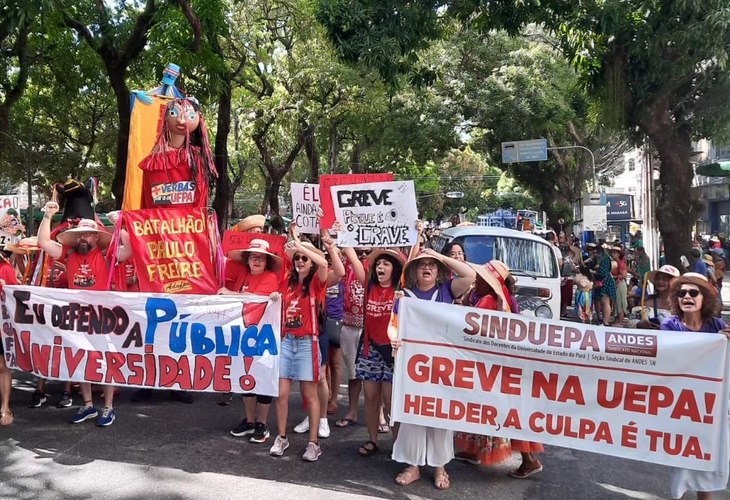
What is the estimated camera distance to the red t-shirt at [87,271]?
19.7ft

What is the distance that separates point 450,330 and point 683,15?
7502 mm

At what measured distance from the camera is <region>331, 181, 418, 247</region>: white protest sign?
5656 millimetres

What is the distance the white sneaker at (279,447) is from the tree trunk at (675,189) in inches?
345

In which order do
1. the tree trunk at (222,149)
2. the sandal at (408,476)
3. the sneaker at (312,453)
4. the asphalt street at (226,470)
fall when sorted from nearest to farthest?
the asphalt street at (226,470) < the sandal at (408,476) < the sneaker at (312,453) < the tree trunk at (222,149)

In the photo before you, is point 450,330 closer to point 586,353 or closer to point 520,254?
point 586,353

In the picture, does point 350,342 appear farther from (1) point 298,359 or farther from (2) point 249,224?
(2) point 249,224

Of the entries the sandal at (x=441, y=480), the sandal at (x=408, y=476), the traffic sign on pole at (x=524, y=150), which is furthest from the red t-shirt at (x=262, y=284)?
the traffic sign on pole at (x=524, y=150)

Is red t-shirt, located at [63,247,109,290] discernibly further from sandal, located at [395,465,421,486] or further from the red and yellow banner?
sandal, located at [395,465,421,486]

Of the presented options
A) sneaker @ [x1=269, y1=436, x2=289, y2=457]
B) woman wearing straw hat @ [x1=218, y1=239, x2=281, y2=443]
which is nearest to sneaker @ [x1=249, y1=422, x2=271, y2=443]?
woman wearing straw hat @ [x1=218, y1=239, x2=281, y2=443]

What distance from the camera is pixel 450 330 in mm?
4746

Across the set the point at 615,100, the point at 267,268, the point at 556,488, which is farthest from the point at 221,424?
the point at 615,100

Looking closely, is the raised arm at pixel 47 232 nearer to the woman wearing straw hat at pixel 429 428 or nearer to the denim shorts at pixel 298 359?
the denim shorts at pixel 298 359

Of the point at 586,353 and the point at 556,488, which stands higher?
the point at 586,353

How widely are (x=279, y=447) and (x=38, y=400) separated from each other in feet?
9.58
